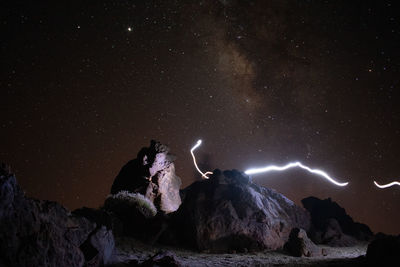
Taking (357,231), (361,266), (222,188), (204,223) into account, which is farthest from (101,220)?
(357,231)

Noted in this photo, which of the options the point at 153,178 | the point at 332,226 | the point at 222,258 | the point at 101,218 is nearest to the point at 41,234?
the point at 101,218

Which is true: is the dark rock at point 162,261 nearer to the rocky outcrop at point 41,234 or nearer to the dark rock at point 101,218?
the rocky outcrop at point 41,234

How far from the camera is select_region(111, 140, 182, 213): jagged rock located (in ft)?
59.1

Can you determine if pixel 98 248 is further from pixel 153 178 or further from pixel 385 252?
pixel 153 178

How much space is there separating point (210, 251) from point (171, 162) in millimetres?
10509

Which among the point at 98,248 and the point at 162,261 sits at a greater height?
the point at 98,248

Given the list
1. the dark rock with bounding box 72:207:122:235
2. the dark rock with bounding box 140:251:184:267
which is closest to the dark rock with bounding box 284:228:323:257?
the dark rock with bounding box 140:251:184:267

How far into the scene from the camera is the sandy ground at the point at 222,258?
7.89m

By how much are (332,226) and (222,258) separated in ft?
31.3

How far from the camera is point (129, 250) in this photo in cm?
916

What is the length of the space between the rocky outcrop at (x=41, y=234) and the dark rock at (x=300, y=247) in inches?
278

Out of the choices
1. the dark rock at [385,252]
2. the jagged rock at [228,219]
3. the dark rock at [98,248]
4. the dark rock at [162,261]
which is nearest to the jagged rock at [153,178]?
the jagged rock at [228,219]

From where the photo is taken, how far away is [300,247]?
9.99 meters

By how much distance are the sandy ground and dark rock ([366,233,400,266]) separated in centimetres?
49
